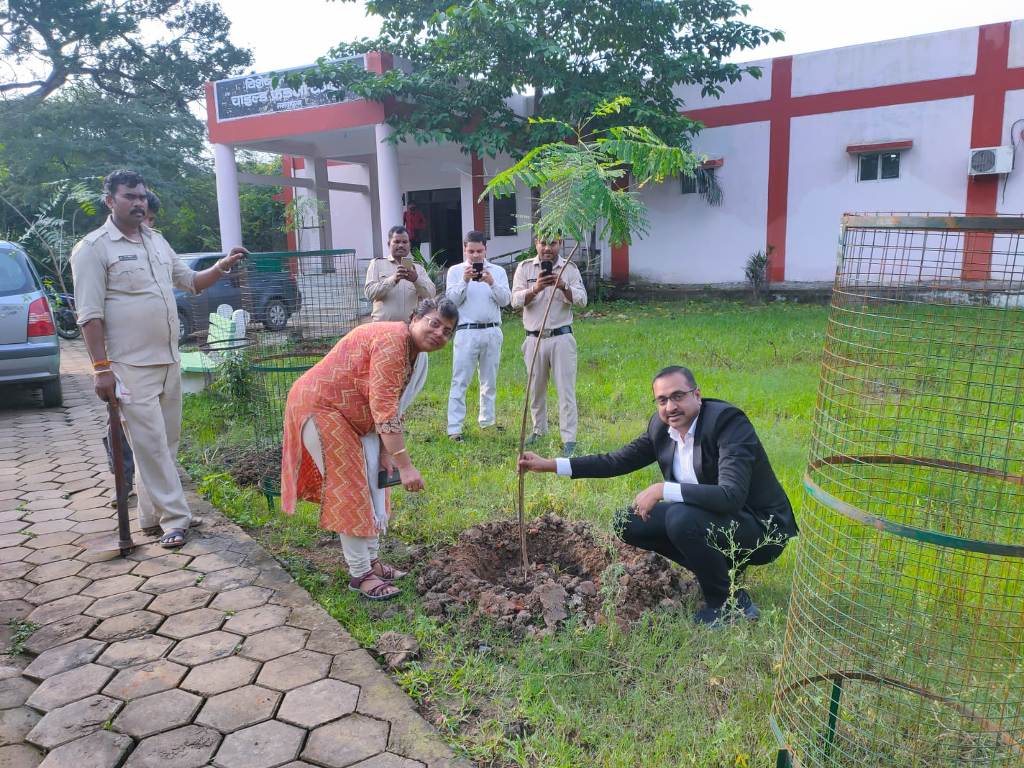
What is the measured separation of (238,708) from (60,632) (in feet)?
3.61

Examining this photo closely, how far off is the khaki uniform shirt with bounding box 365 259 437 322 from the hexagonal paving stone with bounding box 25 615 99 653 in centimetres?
312

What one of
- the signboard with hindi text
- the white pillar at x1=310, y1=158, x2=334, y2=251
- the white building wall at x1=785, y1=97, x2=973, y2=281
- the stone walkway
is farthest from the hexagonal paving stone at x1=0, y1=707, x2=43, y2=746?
the white pillar at x1=310, y1=158, x2=334, y2=251

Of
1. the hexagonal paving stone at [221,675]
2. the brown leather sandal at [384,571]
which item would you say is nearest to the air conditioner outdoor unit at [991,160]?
the brown leather sandal at [384,571]

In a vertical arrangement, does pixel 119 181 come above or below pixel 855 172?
below

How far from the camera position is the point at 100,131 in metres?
19.9

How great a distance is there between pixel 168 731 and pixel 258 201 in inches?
874

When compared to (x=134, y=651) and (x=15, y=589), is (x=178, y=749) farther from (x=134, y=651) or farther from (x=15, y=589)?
(x=15, y=589)

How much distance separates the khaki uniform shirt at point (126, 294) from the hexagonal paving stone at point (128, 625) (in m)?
1.34

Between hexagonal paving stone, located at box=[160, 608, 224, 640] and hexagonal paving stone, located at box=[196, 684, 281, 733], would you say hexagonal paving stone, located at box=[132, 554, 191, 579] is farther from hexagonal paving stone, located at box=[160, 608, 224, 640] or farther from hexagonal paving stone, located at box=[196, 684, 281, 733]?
hexagonal paving stone, located at box=[196, 684, 281, 733]

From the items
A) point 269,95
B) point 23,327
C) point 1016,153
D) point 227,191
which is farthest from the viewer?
point 227,191

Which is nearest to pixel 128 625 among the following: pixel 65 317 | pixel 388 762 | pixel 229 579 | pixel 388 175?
pixel 229 579

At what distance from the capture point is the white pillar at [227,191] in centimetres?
1511

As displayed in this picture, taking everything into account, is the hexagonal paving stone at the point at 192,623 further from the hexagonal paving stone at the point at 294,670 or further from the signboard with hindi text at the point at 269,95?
the signboard with hindi text at the point at 269,95

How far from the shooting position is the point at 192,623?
323 centimetres
